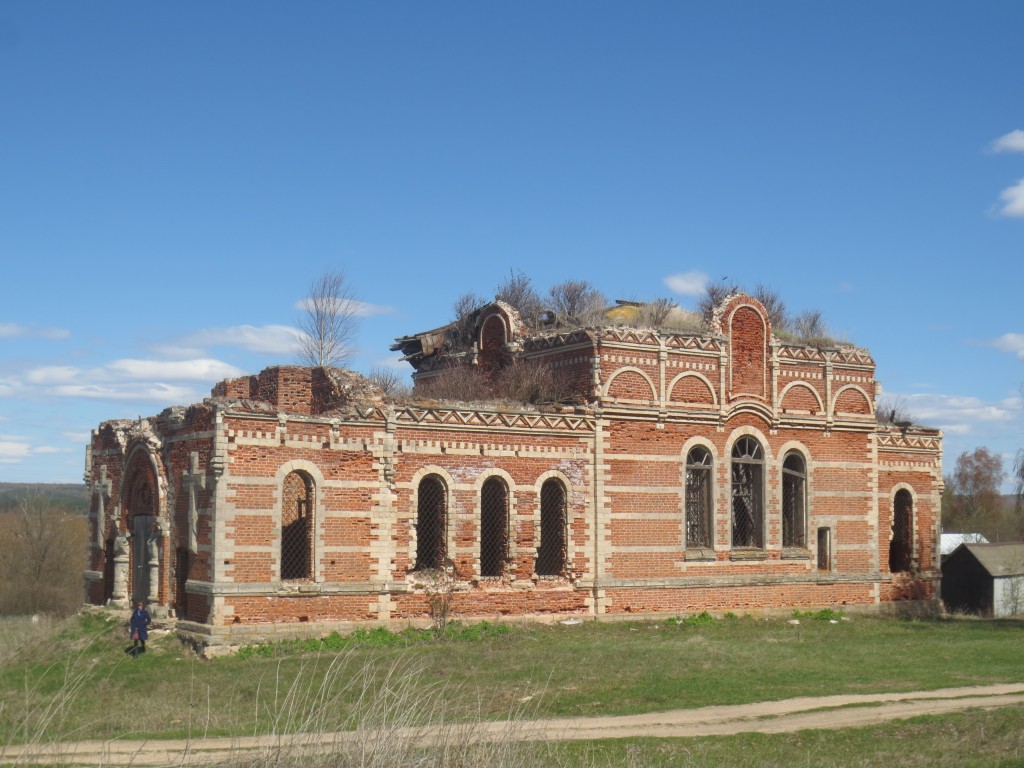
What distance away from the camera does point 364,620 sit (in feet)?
79.3

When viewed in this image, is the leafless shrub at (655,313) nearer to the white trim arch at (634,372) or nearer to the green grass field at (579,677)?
the white trim arch at (634,372)

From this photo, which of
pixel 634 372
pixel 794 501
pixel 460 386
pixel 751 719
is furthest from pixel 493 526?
pixel 751 719

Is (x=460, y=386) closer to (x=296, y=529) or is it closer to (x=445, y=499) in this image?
(x=445, y=499)

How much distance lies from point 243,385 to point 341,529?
7.19 m

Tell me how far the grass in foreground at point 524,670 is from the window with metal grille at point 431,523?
194cm

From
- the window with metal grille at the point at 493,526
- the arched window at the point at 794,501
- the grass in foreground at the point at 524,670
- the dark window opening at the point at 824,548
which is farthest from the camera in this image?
the dark window opening at the point at 824,548

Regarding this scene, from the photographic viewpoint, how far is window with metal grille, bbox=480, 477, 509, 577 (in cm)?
2653

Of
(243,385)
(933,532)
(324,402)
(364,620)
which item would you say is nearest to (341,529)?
(364,620)

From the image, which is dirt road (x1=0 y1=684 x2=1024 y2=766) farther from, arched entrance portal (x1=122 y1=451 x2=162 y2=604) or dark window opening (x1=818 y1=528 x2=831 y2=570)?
dark window opening (x1=818 y1=528 x2=831 y2=570)

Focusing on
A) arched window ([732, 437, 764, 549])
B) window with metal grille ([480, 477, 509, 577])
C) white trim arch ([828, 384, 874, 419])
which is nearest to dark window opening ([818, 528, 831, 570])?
arched window ([732, 437, 764, 549])

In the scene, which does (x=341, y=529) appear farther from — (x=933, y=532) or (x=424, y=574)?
(x=933, y=532)

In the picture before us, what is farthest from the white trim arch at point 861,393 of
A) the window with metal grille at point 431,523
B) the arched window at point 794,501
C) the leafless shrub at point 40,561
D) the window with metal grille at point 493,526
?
the leafless shrub at point 40,561

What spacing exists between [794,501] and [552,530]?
7311 mm

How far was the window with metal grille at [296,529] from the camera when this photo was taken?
939 inches
